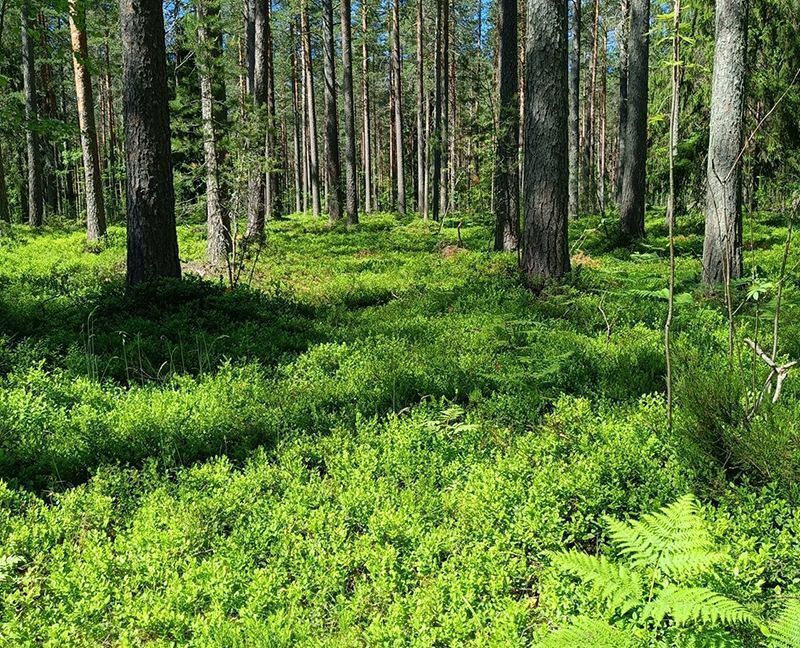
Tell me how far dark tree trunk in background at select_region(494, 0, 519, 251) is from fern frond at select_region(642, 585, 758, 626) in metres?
10.2

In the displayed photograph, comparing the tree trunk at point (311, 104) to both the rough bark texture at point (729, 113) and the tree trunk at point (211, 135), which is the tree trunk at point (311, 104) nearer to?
Result: the tree trunk at point (211, 135)

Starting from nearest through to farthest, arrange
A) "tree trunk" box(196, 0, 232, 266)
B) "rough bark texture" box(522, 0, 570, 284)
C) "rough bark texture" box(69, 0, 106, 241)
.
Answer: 1. "rough bark texture" box(522, 0, 570, 284)
2. "tree trunk" box(196, 0, 232, 266)
3. "rough bark texture" box(69, 0, 106, 241)

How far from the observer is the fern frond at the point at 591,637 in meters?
2.07

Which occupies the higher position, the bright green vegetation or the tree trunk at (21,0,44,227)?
the tree trunk at (21,0,44,227)

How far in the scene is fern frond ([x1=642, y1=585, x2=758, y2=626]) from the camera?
1.99 m

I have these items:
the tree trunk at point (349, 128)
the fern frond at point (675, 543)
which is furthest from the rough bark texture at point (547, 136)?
the tree trunk at point (349, 128)

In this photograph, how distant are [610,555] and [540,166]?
19.9ft

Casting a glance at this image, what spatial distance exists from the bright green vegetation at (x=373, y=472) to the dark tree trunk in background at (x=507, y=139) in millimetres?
5517

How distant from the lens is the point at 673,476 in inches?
128

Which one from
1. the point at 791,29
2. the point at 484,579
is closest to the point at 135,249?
the point at 484,579

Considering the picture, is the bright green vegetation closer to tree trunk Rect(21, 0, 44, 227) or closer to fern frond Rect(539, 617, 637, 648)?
fern frond Rect(539, 617, 637, 648)

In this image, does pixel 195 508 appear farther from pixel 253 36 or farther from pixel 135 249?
pixel 253 36

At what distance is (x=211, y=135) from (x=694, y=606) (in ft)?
33.7

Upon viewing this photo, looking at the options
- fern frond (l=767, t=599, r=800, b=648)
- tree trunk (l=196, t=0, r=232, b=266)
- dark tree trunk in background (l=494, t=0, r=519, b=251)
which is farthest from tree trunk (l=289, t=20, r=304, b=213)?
fern frond (l=767, t=599, r=800, b=648)
